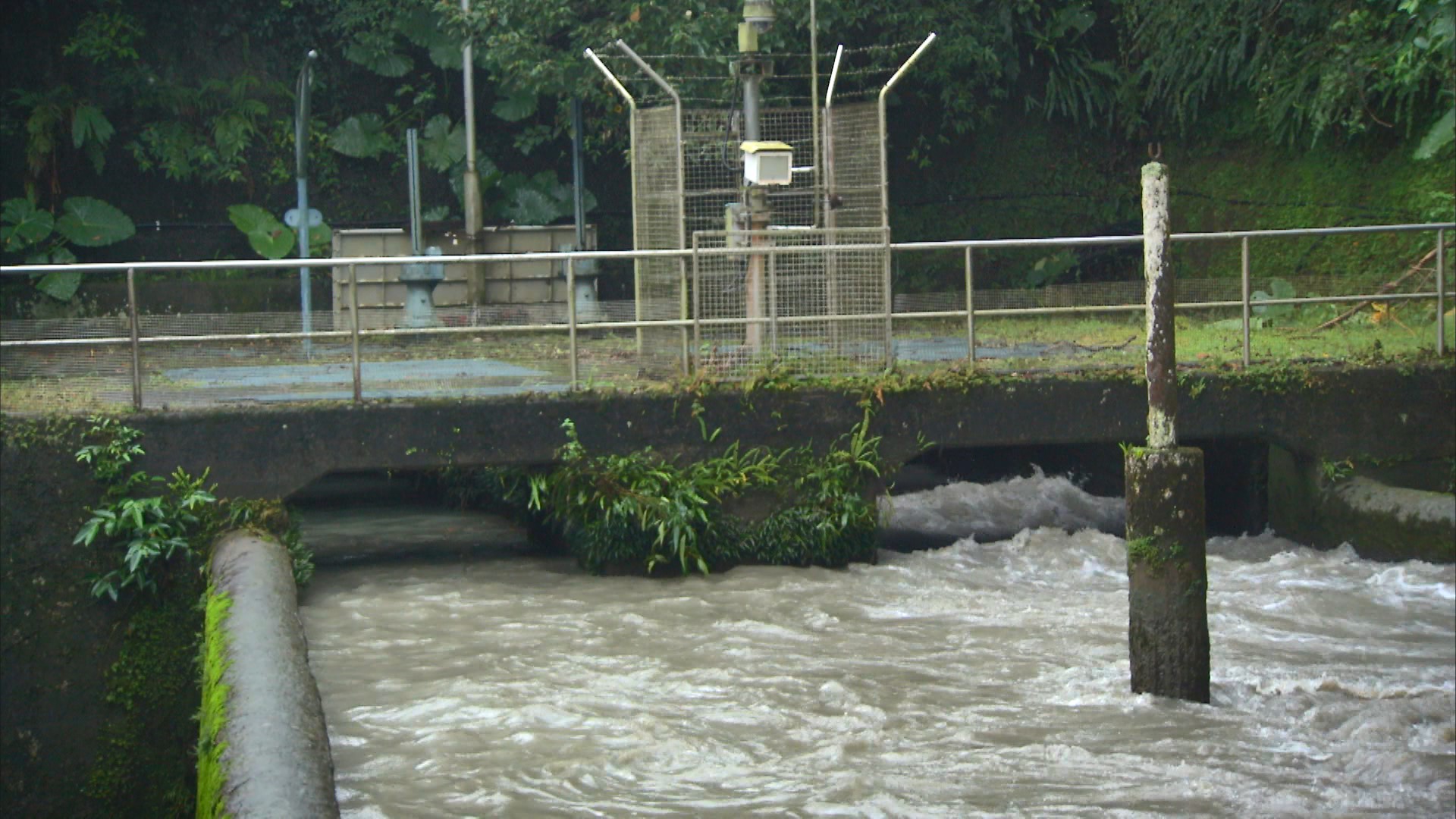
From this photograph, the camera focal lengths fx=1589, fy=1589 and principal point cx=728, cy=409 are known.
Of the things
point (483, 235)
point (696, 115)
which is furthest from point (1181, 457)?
point (483, 235)

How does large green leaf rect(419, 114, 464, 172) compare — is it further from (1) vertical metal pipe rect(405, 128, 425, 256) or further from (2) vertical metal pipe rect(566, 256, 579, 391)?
(2) vertical metal pipe rect(566, 256, 579, 391)

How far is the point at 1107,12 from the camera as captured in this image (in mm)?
19656

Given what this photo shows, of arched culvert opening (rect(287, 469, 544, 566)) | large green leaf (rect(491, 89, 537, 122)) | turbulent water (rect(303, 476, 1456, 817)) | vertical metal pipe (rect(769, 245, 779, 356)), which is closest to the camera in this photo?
turbulent water (rect(303, 476, 1456, 817))

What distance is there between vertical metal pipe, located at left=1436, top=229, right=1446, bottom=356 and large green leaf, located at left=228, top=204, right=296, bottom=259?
12.6 metres

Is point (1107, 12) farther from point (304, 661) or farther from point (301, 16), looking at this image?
point (304, 661)

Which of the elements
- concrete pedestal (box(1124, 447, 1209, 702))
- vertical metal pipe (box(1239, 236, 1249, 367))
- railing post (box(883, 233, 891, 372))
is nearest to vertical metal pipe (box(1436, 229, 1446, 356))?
vertical metal pipe (box(1239, 236, 1249, 367))

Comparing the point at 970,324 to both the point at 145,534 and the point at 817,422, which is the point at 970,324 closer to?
the point at 817,422

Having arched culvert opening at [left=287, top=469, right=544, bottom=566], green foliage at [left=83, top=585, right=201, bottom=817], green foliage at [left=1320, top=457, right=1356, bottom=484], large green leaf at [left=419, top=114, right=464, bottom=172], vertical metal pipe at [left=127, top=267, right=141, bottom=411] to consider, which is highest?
large green leaf at [left=419, top=114, right=464, bottom=172]

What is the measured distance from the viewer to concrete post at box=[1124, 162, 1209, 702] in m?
7.44

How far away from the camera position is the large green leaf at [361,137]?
1939 cm

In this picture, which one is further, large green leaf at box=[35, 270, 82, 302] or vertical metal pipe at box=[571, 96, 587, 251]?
vertical metal pipe at box=[571, 96, 587, 251]

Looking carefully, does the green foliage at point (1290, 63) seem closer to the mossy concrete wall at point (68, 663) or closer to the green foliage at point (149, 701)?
the green foliage at point (149, 701)

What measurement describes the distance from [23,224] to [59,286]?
1.10 metres

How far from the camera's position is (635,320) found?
1103 cm
